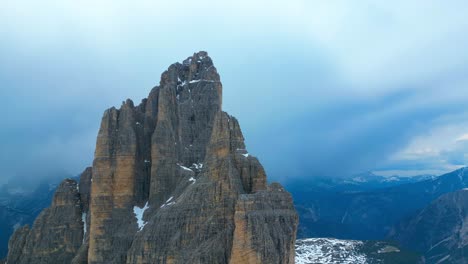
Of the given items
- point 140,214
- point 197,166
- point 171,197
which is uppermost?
point 197,166

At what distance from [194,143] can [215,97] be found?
12.8 m

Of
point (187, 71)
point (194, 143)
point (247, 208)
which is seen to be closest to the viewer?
point (247, 208)

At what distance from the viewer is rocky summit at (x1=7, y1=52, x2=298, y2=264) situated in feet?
256

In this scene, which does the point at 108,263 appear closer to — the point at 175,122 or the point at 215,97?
the point at 175,122

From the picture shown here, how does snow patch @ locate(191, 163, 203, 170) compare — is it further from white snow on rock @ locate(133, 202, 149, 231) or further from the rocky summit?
white snow on rock @ locate(133, 202, 149, 231)

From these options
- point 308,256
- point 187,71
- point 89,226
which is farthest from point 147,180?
point 308,256

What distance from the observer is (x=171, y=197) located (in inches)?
3831

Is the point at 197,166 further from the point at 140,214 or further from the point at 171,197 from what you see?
the point at 140,214

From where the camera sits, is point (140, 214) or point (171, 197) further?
point (140, 214)

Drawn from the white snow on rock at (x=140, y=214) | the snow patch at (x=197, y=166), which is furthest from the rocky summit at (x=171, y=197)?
the snow patch at (x=197, y=166)

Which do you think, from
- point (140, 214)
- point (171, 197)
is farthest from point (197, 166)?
point (140, 214)

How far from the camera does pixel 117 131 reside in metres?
106

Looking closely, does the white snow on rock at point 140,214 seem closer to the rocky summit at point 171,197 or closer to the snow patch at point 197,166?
the rocky summit at point 171,197

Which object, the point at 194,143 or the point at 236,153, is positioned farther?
the point at 194,143
